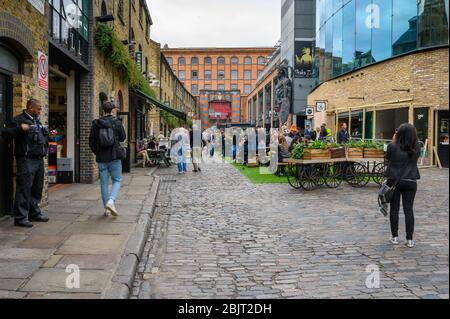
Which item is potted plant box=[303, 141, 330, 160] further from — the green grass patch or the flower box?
the green grass patch

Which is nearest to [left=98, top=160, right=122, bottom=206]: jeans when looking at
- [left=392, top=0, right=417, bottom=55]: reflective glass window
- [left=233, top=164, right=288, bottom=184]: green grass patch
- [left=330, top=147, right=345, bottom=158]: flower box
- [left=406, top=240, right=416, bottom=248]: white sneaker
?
[left=406, top=240, right=416, bottom=248]: white sneaker

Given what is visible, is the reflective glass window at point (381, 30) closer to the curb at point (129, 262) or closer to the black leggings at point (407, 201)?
the black leggings at point (407, 201)

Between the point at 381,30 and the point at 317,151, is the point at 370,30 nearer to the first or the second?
the point at 381,30

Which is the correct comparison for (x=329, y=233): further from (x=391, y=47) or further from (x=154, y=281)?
(x=391, y=47)

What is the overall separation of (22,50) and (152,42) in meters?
26.4

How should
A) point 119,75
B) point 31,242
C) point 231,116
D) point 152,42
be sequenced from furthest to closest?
point 231,116 < point 152,42 < point 119,75 < point 31,242

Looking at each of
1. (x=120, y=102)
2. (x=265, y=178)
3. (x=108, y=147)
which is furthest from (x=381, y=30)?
(x=108, y=147)

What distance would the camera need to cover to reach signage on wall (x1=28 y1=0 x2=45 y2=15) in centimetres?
783

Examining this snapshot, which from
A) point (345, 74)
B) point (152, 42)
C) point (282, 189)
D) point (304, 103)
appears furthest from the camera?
point (304, 103)

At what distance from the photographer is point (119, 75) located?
57.5ft

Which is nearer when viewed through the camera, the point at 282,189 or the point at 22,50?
the point at 22,50

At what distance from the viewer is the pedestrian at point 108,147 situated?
7.88 metres

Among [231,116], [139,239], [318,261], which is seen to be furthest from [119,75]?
[231,116]

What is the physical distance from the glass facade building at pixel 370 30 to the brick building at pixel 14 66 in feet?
34.2
